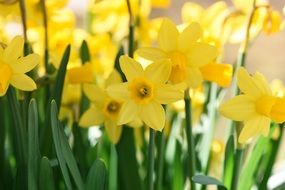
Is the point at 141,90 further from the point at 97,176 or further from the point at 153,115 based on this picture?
the point at 97,176

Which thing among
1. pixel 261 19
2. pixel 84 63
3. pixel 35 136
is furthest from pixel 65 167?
pixel 261 19

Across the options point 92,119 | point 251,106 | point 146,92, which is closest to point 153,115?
point 146,92

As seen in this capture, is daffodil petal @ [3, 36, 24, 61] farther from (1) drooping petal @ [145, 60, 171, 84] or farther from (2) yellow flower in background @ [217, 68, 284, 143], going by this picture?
(2) yellow flower in background @ [217, 68, 284, 143]

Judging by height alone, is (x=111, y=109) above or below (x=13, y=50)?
below

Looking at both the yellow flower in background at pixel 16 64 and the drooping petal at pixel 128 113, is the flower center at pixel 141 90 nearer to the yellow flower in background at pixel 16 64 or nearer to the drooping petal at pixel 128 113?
the drooping petal at pixel 128 113

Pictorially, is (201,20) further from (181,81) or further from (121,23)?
(181,81)

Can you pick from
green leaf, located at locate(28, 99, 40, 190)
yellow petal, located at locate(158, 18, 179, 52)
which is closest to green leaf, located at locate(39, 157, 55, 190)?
green leaf, located at locate(28, 99, 40, 190)

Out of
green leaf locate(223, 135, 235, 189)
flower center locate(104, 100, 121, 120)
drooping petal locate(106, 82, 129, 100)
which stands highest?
drooping petal locate(106, 82, 129, 100)
